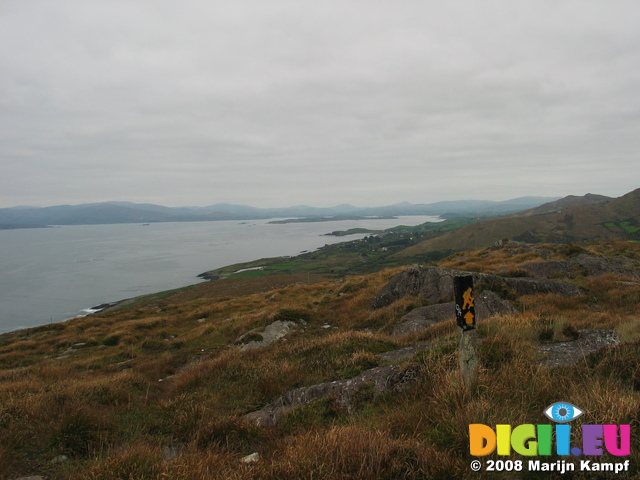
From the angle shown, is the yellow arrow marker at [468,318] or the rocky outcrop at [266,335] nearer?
the yellow arrow marker at [468,318]

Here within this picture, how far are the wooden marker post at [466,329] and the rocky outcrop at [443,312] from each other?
6604 millimetres

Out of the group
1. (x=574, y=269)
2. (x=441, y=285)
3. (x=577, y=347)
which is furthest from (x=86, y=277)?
(x=577, y=347)

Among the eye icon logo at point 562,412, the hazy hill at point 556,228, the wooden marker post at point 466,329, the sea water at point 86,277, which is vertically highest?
the wooden marker post at point 466,329

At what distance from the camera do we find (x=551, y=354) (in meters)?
6.27

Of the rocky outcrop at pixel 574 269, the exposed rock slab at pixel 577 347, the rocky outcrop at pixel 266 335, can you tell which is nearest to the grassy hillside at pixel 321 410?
the exposed rock slab at pixel 577 347

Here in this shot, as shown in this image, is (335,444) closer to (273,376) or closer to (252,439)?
(252,439)

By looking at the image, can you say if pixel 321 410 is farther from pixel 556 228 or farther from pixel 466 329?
pixel 556 228

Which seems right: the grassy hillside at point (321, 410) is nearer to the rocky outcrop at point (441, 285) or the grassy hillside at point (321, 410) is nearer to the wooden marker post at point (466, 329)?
the wooden marker post at point (466, 329)

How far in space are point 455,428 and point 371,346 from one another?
16.2 ft

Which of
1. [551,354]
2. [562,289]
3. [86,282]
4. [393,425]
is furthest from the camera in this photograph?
[86,282]

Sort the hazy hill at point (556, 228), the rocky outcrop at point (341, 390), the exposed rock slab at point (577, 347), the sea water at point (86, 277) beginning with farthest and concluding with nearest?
the hazy hill at point (556, 228)
the sea water at point (86, 277)
the exposed rock slab at point (577, 347)
the rocky outcrop at point (341, 390)

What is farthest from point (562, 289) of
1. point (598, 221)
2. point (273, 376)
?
point (598, 221)

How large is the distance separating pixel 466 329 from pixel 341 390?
8.57 feet

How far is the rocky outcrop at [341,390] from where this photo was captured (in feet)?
17.9
